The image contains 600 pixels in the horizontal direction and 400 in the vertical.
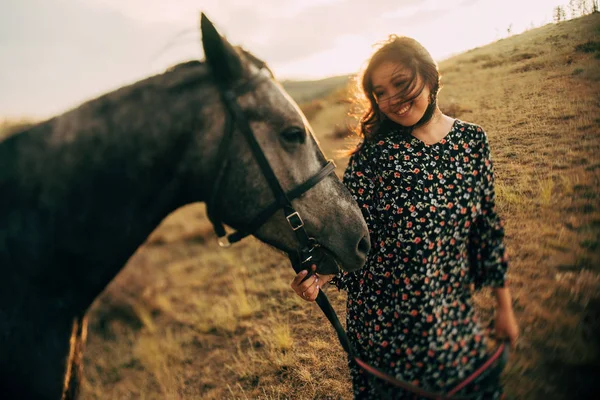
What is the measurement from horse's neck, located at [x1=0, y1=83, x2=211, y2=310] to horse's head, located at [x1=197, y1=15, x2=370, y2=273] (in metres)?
0.22

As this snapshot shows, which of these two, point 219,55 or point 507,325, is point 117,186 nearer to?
point 219,55

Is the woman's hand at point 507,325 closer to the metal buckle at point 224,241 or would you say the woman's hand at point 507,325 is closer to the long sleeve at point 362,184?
the long sleeve at point 362,184

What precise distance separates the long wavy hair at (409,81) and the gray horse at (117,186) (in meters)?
0.48

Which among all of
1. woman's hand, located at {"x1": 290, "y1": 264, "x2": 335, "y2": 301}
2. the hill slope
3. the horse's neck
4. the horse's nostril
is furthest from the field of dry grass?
the horse's neck

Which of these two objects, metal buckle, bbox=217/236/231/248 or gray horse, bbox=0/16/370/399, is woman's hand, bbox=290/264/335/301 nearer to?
gray horse, bbox=0/16/370/399

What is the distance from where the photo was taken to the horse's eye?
1615 mm

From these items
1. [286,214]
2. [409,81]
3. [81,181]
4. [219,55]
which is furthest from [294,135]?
[81,181]

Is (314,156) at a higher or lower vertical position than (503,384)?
higher

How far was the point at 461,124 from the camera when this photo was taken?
1674mm

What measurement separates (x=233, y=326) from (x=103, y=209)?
3640 millimetres

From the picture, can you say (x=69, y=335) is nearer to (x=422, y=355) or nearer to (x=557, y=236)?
(x=422, y=355)

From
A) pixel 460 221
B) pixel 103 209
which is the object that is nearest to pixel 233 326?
pixel 103 209

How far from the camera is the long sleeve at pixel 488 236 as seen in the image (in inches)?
62.3

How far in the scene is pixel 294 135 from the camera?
1.65 meters
